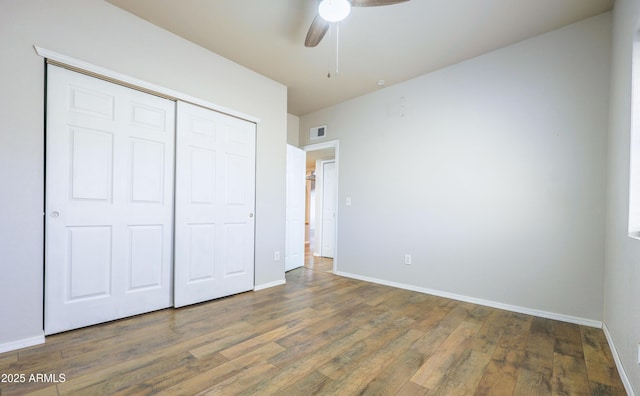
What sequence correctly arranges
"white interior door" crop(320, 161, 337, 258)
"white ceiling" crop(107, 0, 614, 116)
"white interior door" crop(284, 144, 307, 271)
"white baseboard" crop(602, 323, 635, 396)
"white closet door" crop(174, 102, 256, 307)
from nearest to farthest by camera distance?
1. "white baseboard" crop(602, 323, 635, 396)
2. "white ceiling" crop(107, 0, 614, 116)
3. "white closet door" crop(174, 102, 256, 307)
4. "white interior door" crop(284, 144, 307, 271)
5. "white interior door" crop(320, 161, 337, 258)

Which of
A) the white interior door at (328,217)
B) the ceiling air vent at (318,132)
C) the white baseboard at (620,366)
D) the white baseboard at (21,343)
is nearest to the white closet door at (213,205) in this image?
the white baseboard at (21,343)

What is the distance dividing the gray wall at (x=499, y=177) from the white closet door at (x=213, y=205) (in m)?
1.75

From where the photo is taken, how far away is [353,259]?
4176 millimetres

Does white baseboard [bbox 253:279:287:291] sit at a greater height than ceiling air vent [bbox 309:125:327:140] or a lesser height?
lesser

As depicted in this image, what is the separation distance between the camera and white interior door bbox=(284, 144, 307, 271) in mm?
4547

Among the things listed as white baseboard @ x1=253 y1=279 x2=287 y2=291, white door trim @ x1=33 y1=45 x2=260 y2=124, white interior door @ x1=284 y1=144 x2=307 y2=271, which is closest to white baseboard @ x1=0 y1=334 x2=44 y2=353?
white baseboard @ x1=253 y1=279 x2=287 y2=291

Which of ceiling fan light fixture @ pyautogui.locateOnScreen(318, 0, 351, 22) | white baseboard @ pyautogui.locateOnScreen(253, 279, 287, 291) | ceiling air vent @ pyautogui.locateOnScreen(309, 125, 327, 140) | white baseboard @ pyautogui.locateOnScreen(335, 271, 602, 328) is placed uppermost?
ceiling fan light fixture @ pyautogui.locateOnScreen(318, 0, 351, 22)

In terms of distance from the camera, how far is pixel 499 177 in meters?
2.92

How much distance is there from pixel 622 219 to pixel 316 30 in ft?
8.42

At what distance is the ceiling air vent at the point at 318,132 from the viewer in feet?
15.4

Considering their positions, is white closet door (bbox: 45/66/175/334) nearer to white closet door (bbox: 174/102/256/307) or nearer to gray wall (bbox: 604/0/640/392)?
white closet door (bbox: 174/102/256/307)

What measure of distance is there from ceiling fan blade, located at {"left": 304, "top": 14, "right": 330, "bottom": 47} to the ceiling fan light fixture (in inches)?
5.4

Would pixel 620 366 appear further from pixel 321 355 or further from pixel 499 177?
pixel 321 355

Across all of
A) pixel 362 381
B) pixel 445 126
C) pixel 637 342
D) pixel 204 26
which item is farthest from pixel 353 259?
pixel 204 26
